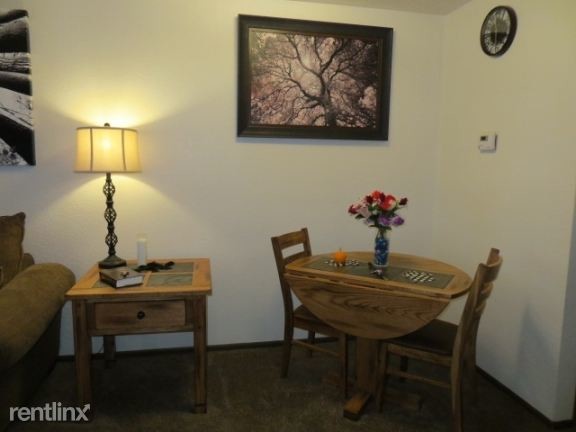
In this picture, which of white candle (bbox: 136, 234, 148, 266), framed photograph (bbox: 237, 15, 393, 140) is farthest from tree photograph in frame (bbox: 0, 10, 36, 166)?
framed photograph (bbox: 237, 15, 393, 140)

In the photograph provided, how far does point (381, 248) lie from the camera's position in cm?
210

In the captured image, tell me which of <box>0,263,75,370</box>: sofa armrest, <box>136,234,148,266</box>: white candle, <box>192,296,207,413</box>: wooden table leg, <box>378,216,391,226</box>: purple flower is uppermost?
<box>378,216,391,226</box>: purple flower

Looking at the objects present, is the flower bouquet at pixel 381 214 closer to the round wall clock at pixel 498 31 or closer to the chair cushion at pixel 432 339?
the chair cushion at pixel 432 339

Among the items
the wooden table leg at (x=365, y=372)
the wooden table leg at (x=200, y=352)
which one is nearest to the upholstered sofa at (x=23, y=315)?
the wooden table leg at (x=200, y=352)

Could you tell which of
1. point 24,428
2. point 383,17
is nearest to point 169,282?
point 24,428

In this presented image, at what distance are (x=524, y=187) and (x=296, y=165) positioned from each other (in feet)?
4.37

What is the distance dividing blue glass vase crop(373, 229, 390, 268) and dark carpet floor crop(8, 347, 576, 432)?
0.75 metres

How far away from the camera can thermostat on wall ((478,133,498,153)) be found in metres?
2.27

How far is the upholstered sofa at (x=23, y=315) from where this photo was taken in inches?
61.8

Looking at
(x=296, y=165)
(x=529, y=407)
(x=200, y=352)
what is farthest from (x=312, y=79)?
(x=529, y=407)

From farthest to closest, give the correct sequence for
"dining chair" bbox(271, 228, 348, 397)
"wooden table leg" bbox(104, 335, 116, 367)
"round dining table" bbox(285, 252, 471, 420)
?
"wooden table leg" bbox(104, 335, 116, 367), "dining chair" bbox(271, 228, 348, 397), "round dining table" bbox(285, 252, 471, 420)

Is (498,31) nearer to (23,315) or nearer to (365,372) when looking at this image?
(365,372)

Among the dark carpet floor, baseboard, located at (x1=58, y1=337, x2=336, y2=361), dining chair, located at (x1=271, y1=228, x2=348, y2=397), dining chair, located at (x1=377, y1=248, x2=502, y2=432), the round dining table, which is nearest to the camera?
dining chair, located at (x1=377, y1=248, x2=502, y2=432)

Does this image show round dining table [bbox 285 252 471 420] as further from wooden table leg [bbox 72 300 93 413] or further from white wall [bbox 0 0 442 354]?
wooden table leg [bbox 72 300 93 413]
